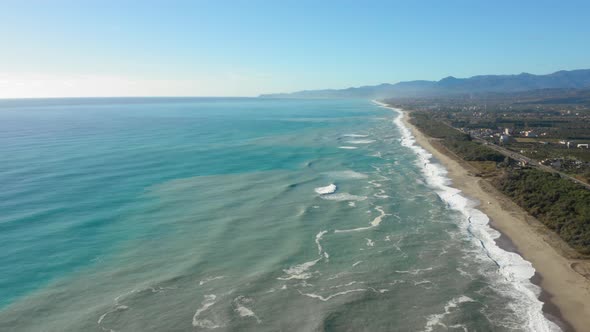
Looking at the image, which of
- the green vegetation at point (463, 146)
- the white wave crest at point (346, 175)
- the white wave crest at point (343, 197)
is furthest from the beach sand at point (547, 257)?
the green vegetation at point (463, 146)

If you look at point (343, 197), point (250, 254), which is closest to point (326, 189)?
point (343, 197)

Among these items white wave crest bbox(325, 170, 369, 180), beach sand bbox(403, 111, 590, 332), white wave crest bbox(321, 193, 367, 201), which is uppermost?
white wave crest bbox(321, 193, 367, 201)

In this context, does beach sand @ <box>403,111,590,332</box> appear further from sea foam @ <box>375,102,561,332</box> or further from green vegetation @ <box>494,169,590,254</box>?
green vegetation @ <box>494,169,590,254</box>

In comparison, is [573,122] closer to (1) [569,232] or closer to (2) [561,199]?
(2) [561,199]

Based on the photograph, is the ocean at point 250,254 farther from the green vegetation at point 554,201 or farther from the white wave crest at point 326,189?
the green vegetation at point 554,201

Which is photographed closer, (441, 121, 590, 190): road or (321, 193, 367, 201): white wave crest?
(321, 193, 367, 201): white wave crest

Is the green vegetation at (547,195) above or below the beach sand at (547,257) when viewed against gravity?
above

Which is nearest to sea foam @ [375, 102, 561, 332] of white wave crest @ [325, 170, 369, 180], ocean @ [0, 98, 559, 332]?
ocean @ [0, 98, 559, 332]
